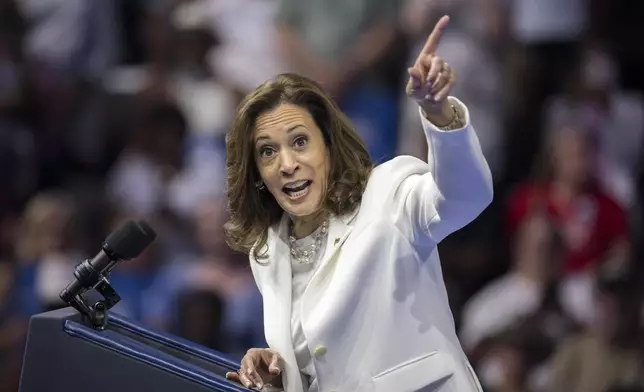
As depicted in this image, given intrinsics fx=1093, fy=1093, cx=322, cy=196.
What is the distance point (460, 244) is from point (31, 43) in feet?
7.66

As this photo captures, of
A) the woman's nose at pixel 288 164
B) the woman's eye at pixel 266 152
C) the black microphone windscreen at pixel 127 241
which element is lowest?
the black microphone windscreen at pixel 127 241

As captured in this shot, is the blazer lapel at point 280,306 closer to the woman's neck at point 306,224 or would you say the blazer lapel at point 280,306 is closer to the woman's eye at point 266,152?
the woman's neck at point 306,224

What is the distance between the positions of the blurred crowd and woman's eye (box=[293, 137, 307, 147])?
1.98m

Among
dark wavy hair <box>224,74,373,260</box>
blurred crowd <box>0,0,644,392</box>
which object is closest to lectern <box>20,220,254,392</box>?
dark wavy hair <box>224,74,373,260</box>

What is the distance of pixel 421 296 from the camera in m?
2.11

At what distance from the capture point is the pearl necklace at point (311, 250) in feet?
7.38

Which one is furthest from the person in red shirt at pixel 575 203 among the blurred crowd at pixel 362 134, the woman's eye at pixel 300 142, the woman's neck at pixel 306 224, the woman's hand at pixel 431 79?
the woman's hand at pixel 431 79

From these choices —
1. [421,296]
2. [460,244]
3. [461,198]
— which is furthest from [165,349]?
[460,244]

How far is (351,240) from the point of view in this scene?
2.13m

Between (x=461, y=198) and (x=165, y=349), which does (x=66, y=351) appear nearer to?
(x=165, y=349)

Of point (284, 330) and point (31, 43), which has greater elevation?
point (31, 43)

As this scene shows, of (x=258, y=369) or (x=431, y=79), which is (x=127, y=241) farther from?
(x=431, y=79)

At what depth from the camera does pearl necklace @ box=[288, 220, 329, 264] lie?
88.5 inches

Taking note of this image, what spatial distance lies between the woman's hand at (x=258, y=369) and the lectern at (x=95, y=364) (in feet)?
0.20
